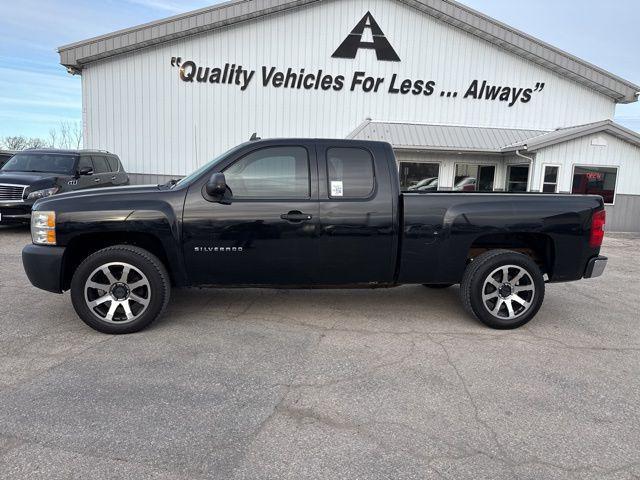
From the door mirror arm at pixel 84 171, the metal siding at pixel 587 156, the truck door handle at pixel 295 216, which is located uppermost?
the metal siding at pixel 587 156

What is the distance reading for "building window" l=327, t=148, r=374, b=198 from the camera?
457 centimetres

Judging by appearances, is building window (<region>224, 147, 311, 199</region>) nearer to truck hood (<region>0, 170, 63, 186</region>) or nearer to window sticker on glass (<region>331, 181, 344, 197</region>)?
window sticker on glass (<region>331, 181, 344, 197</region>)

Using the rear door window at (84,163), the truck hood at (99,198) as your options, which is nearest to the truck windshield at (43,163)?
the rear door window at (84,163)

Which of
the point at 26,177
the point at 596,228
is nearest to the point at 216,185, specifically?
the point at 596,228

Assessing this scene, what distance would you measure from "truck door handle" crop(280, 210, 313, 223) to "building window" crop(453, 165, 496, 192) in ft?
42.4

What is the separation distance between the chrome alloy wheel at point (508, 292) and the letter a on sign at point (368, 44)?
44.0 feet

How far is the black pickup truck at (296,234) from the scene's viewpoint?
4.35 meters

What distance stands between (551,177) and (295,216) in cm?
1282

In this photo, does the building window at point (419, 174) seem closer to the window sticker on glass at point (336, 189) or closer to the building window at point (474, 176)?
the building window at point (474, 176)

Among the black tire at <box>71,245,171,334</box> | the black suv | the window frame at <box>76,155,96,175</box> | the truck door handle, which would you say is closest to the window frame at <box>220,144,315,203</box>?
the truck door handle

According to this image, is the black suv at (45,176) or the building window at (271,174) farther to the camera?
the black suv at (45,176)

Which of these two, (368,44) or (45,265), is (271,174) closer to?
(45,265)

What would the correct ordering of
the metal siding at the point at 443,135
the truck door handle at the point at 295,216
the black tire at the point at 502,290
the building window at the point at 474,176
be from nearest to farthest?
the truck door handle at the point at 295,216 < the black tire at the point at 502,290 < the metal siding at the point at 443,135 < the building window at the point at 474,176

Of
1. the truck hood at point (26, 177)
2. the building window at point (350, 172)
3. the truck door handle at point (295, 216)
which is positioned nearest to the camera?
the truck door handle at point (295, 216)
